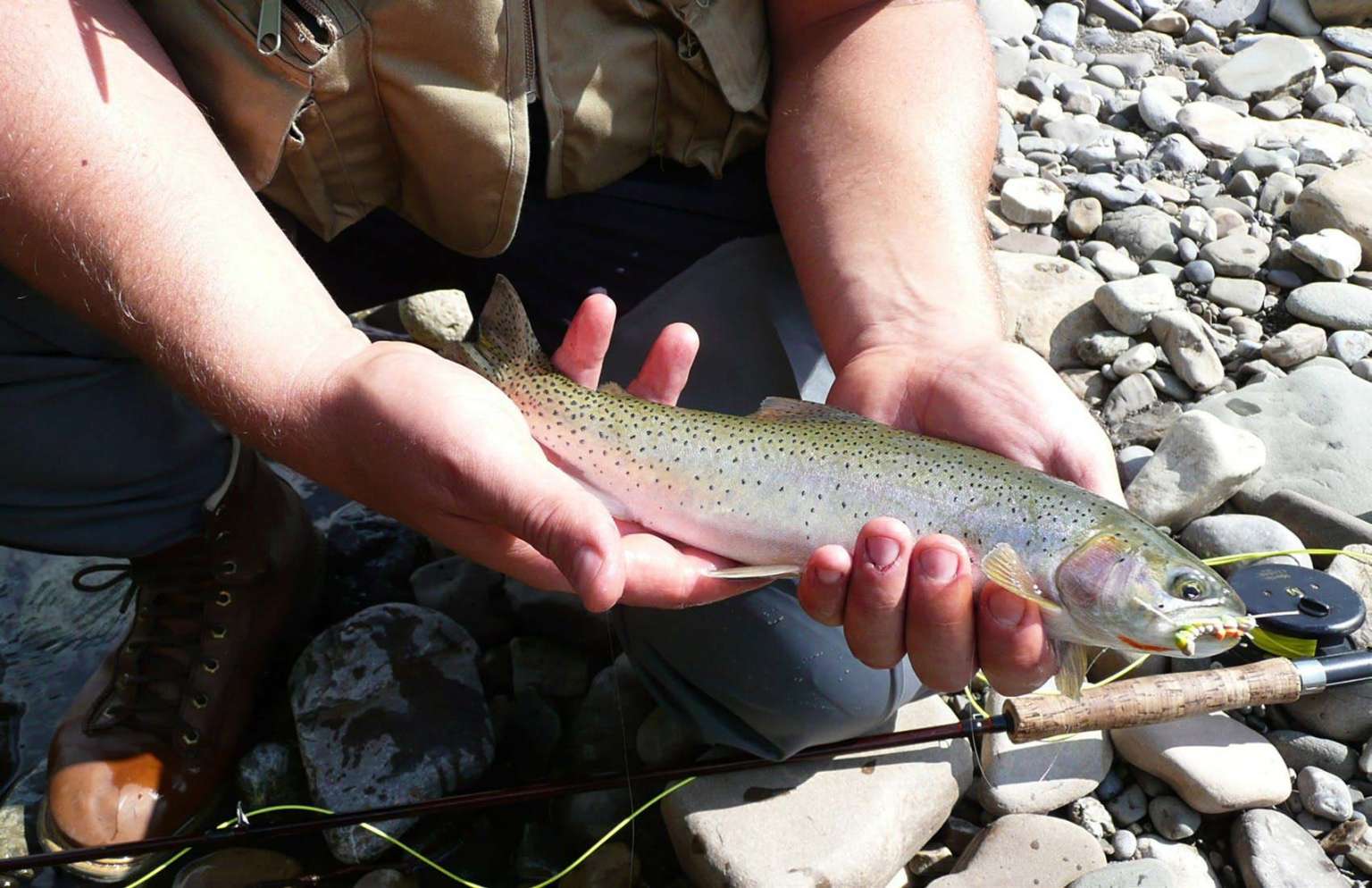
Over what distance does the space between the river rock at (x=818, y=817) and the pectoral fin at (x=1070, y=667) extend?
2.04 feet

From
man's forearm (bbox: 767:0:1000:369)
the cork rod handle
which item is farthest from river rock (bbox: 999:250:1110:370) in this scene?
the cork rod handle

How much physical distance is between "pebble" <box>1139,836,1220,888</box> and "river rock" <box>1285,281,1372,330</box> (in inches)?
87.6

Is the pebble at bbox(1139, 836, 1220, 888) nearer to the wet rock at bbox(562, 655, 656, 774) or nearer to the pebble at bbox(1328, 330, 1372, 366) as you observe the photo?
the wet rock at bbox(562, 655, 656, 774)

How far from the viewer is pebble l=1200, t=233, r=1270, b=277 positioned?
462cm

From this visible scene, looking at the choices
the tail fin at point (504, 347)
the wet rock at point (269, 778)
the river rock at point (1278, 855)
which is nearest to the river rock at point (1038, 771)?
the river rock at point (1278, 855)

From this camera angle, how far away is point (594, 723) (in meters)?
3.35

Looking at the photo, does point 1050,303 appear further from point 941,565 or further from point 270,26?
point 270,26

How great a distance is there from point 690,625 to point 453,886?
894 millimetres

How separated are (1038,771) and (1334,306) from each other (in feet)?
7.58

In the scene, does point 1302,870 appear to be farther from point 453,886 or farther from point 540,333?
point 540,333

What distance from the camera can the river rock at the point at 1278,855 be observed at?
2748mm

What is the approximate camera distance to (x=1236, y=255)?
4.65 meters

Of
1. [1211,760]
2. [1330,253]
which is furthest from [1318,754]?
[1330,253]

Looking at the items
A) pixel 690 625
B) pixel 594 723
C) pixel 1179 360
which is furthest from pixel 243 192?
pixel 1179 360
